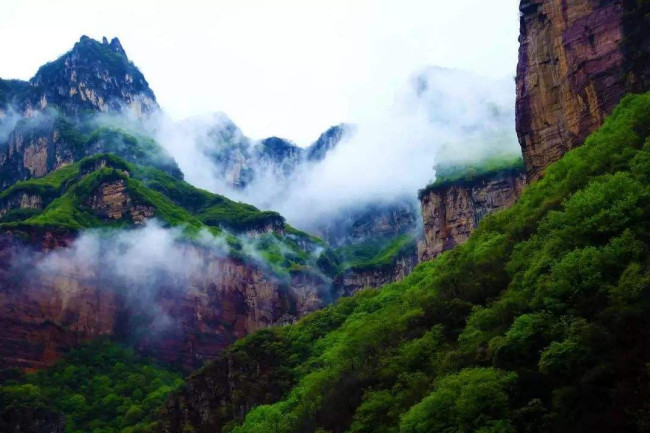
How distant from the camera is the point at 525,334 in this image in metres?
43.5

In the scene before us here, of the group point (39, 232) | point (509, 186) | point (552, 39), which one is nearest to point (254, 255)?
point (39, 232)

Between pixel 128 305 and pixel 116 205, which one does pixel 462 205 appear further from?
pixel 116 205

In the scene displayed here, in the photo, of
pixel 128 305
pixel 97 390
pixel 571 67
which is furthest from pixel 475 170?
pixel 97 390

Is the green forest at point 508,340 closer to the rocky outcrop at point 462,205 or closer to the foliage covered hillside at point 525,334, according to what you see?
the foliage covered hillside at point 525,334

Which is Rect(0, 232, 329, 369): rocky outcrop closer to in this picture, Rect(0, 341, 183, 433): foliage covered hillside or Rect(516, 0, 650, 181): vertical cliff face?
Rect(0, 341, 183, 433): foliage covered hillside

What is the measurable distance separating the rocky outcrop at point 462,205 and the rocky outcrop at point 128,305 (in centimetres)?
4413

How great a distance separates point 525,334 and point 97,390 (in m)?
104

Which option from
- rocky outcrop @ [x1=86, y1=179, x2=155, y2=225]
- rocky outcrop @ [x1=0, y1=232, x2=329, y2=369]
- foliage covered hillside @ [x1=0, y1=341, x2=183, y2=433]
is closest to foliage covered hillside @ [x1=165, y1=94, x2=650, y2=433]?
foliage covered hillside @ [x1=0, y1=341, x2=183, y2=433]

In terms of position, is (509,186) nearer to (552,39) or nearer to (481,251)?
(552,39)

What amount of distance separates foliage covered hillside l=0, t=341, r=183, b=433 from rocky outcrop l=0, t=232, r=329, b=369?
4997 mm

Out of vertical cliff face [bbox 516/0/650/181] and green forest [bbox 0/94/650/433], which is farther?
vertical cliff face [bbox 516/0/650/181]

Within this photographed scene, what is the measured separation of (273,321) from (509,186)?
211 feet

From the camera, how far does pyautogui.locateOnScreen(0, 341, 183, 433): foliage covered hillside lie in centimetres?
11225

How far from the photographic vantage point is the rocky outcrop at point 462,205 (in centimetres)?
14800
